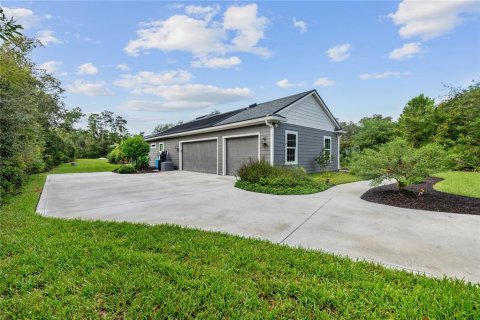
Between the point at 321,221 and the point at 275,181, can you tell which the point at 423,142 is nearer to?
the point at 275,181

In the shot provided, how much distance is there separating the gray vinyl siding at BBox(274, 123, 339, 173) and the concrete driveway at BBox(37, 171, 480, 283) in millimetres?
3714

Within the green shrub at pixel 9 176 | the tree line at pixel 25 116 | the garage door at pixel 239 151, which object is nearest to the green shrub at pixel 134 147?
the tree line at pixel 25 116

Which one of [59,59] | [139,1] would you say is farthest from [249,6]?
[59,59]

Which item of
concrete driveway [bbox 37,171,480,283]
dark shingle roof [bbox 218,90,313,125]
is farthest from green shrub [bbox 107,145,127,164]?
concrete driveway [bbox 37,171,480,283]

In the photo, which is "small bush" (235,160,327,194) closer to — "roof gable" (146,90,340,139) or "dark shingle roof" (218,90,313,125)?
"roof gable" (146,90,340,139)

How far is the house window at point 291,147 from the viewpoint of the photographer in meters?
10.2

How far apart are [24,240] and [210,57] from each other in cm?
1137

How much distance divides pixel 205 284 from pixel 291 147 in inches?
354

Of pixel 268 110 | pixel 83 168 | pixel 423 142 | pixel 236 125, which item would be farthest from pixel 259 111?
pixel 83 168

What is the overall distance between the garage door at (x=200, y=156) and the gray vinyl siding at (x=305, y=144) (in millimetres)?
3914

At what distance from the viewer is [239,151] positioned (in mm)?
10758

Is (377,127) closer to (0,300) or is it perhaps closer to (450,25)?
(450,25)

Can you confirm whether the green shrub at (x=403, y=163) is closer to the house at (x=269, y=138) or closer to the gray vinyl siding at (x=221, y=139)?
the house at (x=269, y=138)

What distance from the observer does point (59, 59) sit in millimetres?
8969
